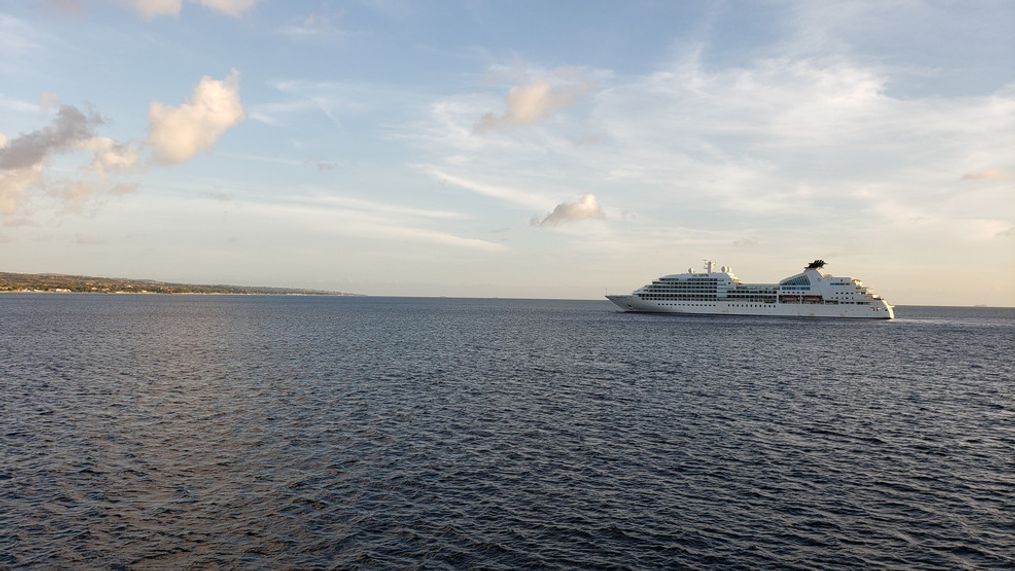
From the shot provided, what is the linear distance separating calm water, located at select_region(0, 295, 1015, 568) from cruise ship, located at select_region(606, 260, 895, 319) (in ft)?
416

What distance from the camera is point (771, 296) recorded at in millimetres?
190625

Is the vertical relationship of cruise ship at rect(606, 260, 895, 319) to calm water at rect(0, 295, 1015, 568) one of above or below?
above

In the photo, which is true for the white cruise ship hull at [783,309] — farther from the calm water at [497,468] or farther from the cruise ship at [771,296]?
the calm water at [497,468]

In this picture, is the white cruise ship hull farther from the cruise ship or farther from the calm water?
the calm water

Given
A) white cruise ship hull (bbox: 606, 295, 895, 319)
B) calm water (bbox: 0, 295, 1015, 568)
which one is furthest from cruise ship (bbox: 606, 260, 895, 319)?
calm water (bbox: 0, 295, 1015, 568)

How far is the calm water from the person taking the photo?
71.2ft

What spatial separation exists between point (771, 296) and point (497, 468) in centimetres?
18273

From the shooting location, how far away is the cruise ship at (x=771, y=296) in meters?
186

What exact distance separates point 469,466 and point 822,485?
58.4ft

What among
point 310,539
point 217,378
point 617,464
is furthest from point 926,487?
A: point 217,378

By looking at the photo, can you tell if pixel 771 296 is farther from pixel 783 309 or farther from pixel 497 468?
pixel 497 468

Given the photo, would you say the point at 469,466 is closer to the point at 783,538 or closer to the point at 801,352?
the point at 783,538

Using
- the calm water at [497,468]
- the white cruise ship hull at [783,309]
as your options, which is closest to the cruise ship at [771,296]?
the white cruise ship hull at [783,309]

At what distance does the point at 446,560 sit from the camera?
2061 centimetres
